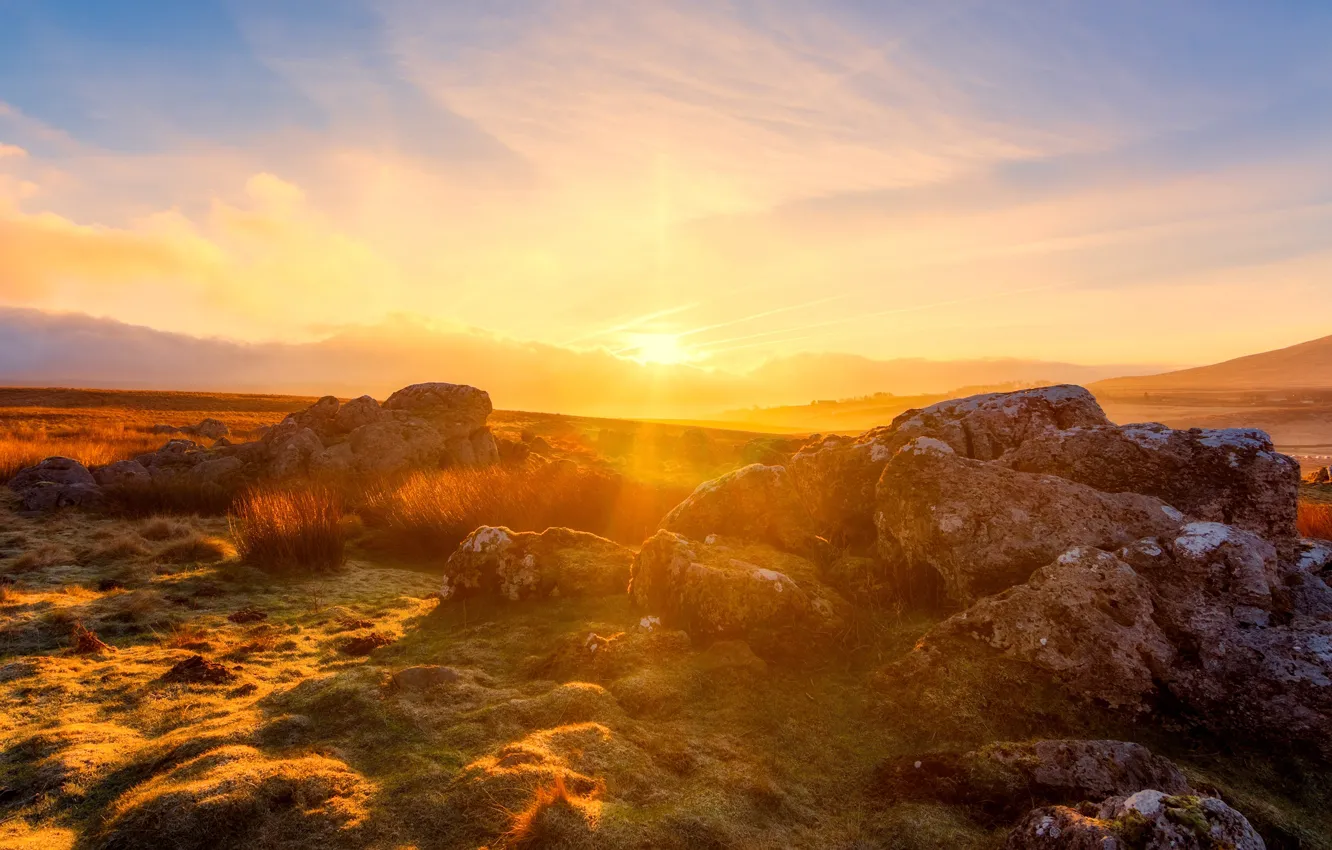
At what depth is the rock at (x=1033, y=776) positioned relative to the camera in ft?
12.1

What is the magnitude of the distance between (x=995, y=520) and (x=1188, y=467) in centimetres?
233

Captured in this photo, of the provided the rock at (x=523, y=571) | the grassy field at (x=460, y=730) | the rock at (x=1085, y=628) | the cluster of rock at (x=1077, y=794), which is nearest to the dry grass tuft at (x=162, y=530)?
the grassy field at (x=460, y=730)

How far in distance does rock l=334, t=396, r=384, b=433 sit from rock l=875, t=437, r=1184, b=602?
16.7 m

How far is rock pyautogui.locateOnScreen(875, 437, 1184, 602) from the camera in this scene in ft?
18.9

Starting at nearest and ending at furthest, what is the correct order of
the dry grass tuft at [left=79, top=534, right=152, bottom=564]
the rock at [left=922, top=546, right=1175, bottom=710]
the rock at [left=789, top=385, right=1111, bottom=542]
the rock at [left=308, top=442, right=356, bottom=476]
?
the rock at [left=922, top=546, right=1175, bottom=710]
the rock at [left=789, top=385, right=1111, bottom=542]
the dry grass tuft at [left=79, top=534, right=152, bottom=564]
the rock at [left=308, top=442, right=356, bottom=476]

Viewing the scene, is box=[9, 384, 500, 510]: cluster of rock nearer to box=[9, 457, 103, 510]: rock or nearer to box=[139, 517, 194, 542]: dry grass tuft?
box=[9, 457, 103, 510]: rock

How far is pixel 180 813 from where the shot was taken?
11.5 ft

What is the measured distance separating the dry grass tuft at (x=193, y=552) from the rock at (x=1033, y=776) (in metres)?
10.1

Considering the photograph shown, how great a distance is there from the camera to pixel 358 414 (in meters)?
19.2

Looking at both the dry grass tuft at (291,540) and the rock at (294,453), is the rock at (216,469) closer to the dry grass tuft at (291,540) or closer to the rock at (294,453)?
the rock at (294,453)

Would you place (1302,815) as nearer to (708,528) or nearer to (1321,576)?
(1321,576)

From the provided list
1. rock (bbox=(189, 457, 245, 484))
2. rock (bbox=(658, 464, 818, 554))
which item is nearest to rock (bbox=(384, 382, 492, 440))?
rock (bbox=(189, 457, 245, 484))

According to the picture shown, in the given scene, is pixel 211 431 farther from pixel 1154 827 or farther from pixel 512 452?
pixel 1154 827

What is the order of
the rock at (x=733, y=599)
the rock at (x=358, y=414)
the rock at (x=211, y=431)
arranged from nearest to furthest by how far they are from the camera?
the rock at (x=733, y=599) → the rock at (x=358, y=414) → the rock at (x=211, y=431)
